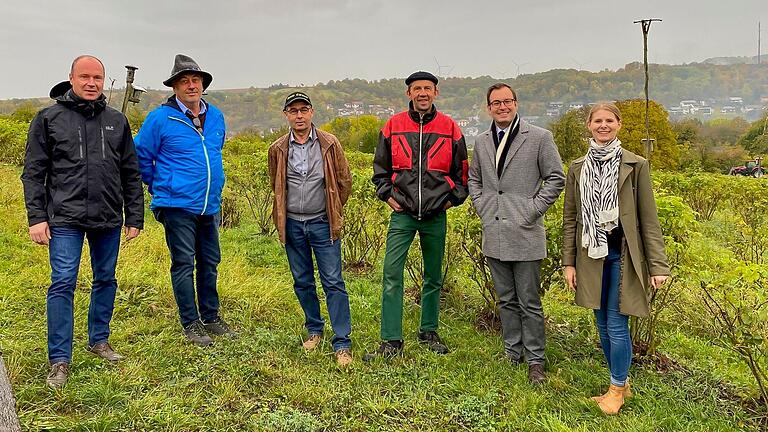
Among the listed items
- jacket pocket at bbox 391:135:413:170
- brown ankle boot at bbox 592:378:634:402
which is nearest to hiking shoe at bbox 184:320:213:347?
jacket pocket at bbox 391:135:413:170

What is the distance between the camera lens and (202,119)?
4.05 m

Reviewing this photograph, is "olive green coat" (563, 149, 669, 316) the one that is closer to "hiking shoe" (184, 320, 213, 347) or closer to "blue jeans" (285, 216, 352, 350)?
"blue jeans" (285, 216, 352, 350)

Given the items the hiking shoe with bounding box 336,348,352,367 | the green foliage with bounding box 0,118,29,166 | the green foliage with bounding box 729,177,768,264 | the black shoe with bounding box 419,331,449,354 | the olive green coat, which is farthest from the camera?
the green foliage with bounding box 0,118,29,166

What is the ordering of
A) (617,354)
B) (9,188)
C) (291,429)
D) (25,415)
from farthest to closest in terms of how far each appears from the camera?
1. (9,188)
2. (617,354)
3. (291,429)
4. (25,415)

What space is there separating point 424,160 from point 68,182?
2338mm

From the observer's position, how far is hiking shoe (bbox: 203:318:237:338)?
4.25 meters

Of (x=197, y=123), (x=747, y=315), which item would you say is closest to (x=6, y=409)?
(x=197, y=123)

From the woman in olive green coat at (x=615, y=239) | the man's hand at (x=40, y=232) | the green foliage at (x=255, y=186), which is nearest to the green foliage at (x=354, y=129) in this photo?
the green foliage at (x=255, y=186)

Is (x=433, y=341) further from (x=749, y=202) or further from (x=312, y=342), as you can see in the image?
(x=749, y=202)

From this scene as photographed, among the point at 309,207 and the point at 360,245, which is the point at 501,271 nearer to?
the point at 309,207

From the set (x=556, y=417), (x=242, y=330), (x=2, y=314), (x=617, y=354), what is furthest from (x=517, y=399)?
(x=2, y=314)

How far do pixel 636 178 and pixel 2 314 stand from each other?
4.81 metres

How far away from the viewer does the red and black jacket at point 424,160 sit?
3.86 m

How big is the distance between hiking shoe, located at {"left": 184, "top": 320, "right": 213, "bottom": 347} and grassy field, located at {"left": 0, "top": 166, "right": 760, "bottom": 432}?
0.08 m
